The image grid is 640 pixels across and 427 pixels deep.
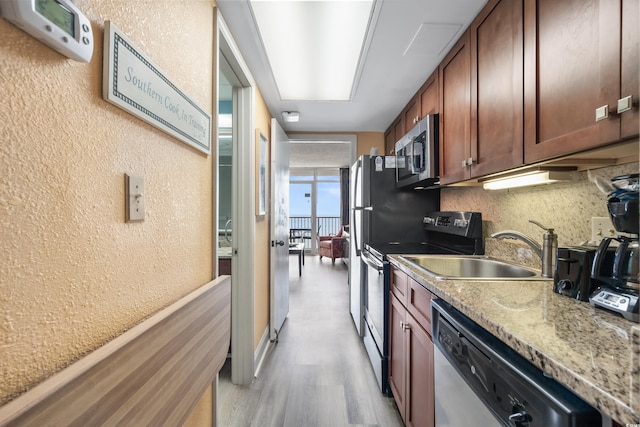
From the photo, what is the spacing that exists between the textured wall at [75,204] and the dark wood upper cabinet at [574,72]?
1305 millimetres

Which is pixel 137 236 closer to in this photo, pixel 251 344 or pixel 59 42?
pixel 59 42

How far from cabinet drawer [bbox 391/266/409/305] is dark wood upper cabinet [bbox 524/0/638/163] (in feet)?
2.76

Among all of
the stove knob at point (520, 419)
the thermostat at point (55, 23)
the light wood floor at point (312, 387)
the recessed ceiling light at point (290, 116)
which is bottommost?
the light wood floor at point (312, 387)

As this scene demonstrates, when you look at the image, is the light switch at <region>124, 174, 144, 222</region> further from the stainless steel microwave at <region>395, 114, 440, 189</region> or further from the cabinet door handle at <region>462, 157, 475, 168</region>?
the stainless steel microwave at <region>395, 114, 440, 189</region>

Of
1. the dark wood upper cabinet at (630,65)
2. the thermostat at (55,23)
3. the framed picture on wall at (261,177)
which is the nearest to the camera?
the thermostat at (55,23)

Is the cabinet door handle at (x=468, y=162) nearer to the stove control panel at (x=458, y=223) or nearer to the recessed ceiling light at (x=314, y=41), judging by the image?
the stove control panel at (x=458, y=223)

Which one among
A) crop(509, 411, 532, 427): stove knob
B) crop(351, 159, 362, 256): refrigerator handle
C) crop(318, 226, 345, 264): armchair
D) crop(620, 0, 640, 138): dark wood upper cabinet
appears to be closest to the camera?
crop(509, 411, 532, 427): stove knob

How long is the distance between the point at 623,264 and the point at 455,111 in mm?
1198

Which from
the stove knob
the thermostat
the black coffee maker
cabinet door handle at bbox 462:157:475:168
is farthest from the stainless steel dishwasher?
the thermostat

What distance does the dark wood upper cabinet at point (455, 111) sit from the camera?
1.60 metres

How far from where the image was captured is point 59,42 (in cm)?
53

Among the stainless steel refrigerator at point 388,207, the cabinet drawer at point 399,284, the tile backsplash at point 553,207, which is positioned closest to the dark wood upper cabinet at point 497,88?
the tile backsplash at point 553,207

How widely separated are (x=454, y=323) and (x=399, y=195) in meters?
1.79

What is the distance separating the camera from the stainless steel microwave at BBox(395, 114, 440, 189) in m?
1.98
